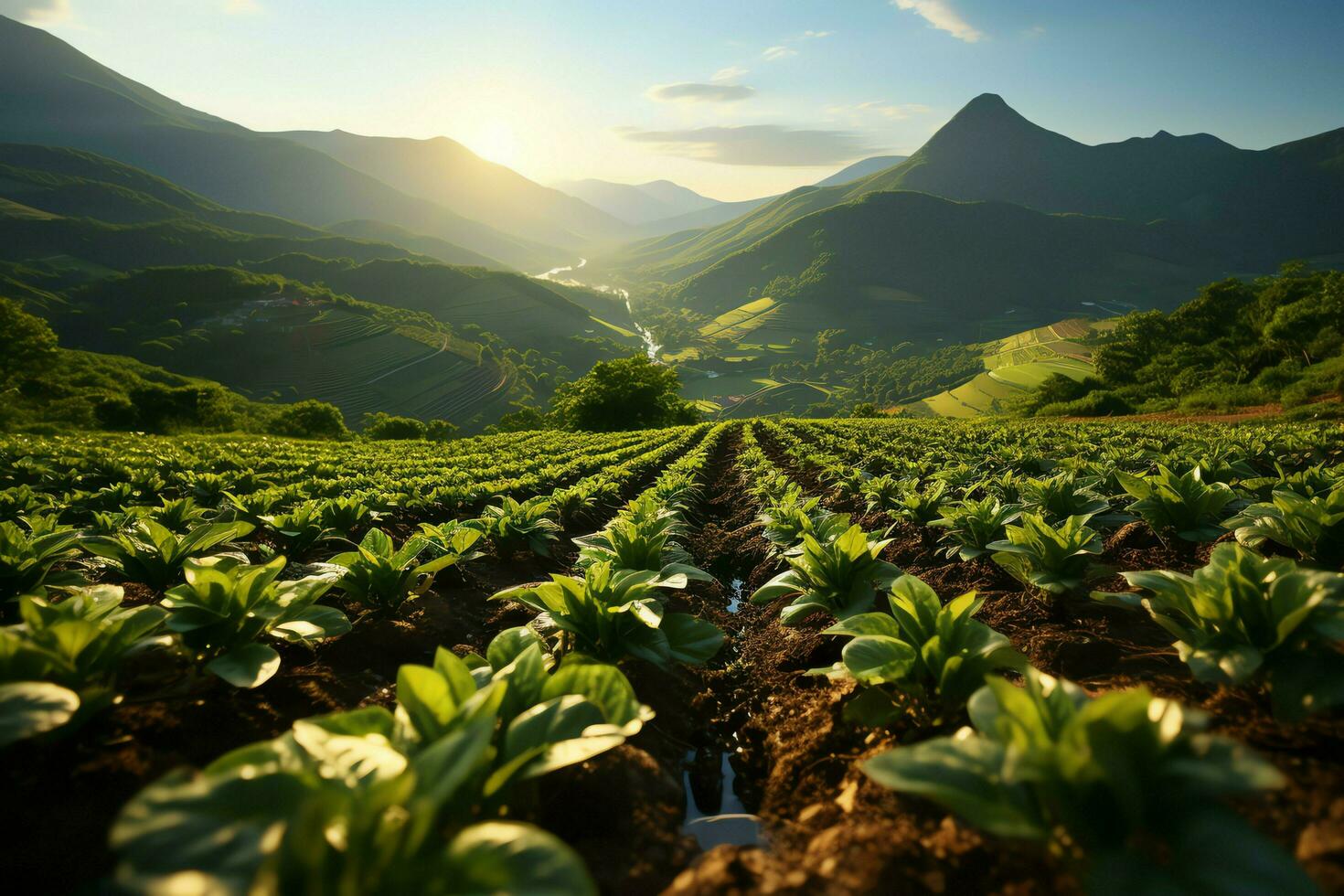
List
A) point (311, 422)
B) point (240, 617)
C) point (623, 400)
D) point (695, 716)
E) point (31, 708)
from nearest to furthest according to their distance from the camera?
point (31, 708)
point (240, 617)
point (695, 716)
point (623, 400)
point (311, 422)

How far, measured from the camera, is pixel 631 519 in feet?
Answer: 16.7

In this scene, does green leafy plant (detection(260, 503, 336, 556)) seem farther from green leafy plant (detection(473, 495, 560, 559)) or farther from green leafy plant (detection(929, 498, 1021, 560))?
green leafy plant (detection(929, 498, 1021, 560))

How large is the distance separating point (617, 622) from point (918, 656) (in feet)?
4.41

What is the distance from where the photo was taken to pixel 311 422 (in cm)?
6269

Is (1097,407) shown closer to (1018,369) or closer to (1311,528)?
(1311,528)

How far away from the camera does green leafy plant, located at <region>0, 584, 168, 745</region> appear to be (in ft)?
4.40

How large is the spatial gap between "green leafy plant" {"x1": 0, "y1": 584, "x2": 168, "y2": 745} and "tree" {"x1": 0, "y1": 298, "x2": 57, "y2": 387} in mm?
72432

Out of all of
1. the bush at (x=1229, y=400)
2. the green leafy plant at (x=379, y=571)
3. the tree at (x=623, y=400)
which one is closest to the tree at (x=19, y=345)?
the tree at (x=623, y=400)

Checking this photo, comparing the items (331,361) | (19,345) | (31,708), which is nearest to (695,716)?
(31,708)

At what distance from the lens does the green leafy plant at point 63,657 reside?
1342 millimetres

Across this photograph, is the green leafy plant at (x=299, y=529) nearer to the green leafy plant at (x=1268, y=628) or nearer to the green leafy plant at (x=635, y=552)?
the green leafy plant at (x=635, y=552)

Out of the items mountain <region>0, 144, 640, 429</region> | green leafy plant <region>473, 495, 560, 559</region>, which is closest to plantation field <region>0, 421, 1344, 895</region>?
green leafy plant <region>473, 495, 560, 559</region>

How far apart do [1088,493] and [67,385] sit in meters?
82.1

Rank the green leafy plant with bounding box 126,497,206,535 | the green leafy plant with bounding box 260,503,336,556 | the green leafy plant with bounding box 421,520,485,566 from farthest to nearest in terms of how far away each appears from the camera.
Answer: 1. the green leafy plant with bounding box 126,497,206,535
2. the green leafy plant with bounding box 260,503,336,556
3. the green leafy plant with bounding box 421,520,485,566
